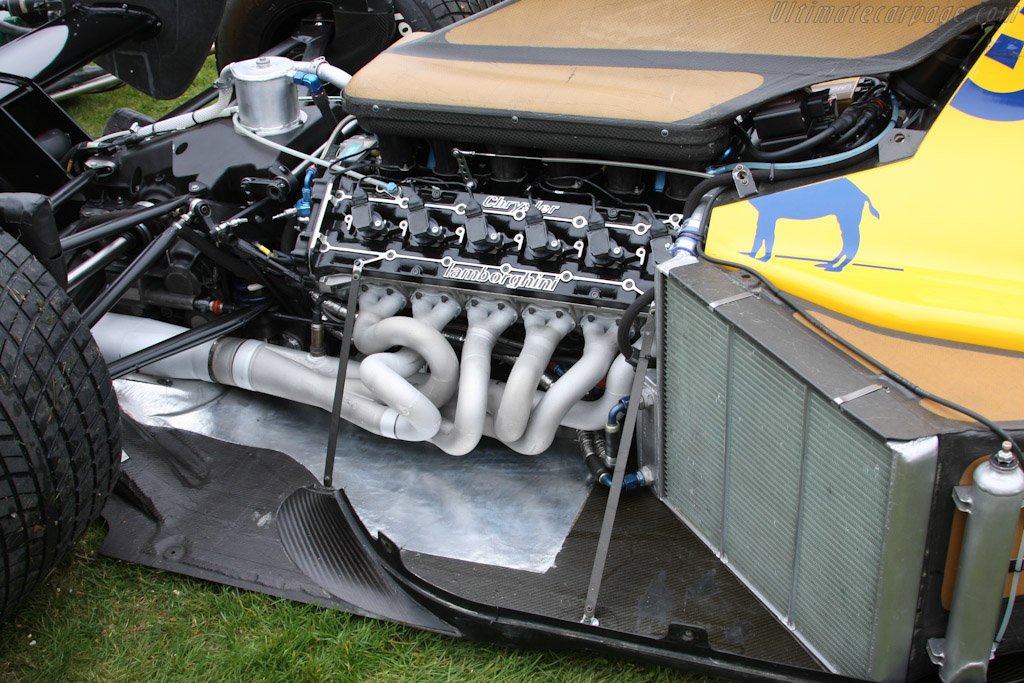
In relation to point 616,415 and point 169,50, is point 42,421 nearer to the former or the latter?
point 616,415

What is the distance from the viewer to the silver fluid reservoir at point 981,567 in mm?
1598

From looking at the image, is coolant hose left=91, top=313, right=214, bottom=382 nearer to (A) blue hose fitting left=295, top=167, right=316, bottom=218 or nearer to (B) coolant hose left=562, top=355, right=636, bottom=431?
(A) blue hose fitting left=295, top=167, right=316, bottom=218

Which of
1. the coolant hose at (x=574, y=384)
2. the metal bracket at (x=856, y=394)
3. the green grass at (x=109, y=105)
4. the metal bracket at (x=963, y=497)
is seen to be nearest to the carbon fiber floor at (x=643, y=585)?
the coolant hose at (x=574, y=384)

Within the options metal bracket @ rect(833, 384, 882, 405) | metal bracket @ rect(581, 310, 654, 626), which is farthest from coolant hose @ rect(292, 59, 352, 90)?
metal bracket @ rect(833, 384, 882, 405)

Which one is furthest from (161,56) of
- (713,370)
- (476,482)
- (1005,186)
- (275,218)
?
(1005,186)

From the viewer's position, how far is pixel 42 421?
2.21 metres

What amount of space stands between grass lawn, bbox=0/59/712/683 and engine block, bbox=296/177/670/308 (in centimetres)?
99

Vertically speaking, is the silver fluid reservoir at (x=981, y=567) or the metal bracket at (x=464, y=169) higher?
the metal bracket at (x=464, y=169)

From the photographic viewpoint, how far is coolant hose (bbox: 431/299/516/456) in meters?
2.64

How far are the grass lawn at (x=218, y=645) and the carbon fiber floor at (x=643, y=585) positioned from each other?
0.15 metres

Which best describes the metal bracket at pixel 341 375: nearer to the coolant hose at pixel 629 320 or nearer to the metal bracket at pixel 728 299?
the coolant hose at pixel 629 320

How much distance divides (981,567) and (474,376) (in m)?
1.39

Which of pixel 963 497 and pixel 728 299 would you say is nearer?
pixel 963 497

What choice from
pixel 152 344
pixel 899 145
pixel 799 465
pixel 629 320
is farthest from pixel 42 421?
pixel 899 145
